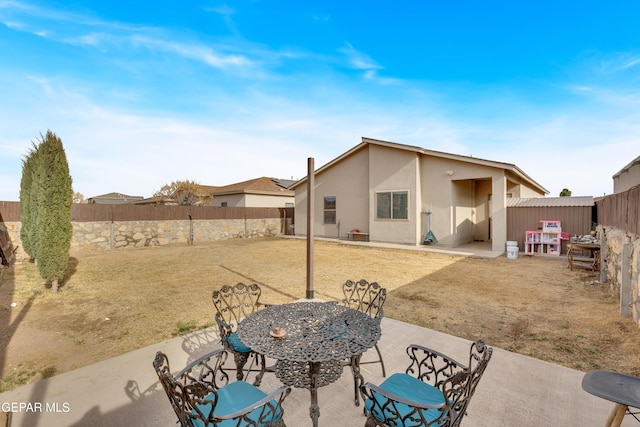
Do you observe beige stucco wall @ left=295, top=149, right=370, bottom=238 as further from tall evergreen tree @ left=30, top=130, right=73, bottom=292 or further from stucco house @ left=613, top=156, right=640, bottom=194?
tall evergreen tree @ left=30, top=130, right=73, bottom=292

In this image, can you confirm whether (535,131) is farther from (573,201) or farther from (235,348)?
Answer: (235,348)

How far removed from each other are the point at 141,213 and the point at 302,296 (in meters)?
11.9

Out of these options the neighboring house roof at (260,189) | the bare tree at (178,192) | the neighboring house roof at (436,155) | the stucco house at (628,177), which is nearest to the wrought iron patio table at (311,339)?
the neighboring house roof at (436,155)

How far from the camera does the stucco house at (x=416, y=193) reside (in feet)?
36.9

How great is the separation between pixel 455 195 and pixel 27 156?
54.3 ft

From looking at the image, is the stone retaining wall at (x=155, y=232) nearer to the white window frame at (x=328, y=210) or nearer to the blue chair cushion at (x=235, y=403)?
the white window frame at (x=328, y=210)

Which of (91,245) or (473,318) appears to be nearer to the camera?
(473,318)

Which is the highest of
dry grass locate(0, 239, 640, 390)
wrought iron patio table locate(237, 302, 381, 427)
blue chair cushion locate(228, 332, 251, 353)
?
wrought iron patio table locate(237, 302, 381, 427)

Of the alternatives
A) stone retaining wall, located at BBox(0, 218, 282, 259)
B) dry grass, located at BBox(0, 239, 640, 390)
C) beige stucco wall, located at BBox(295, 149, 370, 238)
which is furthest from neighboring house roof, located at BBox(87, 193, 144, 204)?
dry grass, located at BBox(0, 239, 640, 390)

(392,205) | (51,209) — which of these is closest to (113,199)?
(51,209)

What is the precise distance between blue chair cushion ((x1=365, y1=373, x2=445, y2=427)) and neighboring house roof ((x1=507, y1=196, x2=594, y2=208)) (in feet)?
38.1

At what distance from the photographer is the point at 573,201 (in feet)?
34.5

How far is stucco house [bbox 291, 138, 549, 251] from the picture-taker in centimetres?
1124

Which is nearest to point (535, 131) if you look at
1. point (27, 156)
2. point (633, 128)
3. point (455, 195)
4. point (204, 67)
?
point (633, 128)
